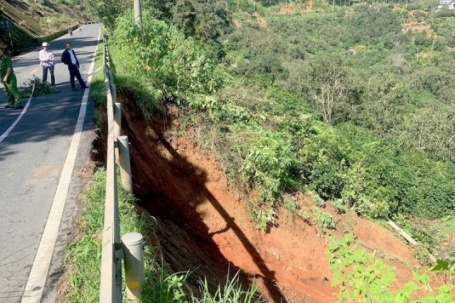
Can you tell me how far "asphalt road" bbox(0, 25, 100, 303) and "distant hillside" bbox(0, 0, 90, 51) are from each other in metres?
19.8

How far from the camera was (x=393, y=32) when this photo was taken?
339ft

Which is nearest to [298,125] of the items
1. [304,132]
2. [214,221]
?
[304,132]

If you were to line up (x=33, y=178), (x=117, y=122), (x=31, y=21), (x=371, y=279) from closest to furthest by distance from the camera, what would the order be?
(x=371, y=279) → (x=117, y=122) → (x=33, y=178) → (x=31, y=21)

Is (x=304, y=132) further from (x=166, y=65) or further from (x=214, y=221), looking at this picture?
(x=214, y=221)

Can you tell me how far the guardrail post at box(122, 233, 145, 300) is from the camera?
2211 mm

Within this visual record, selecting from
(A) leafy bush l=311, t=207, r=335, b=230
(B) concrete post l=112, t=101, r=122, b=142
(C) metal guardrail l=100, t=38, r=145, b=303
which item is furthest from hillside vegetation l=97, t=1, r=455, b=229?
(C) metal guardrail l=100, t=38, r=145, b=303

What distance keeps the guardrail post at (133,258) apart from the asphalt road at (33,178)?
1.37 metres

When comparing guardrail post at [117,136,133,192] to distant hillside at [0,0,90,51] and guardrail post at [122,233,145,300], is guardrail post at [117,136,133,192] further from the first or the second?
distant hillside at [0,0,90,51]

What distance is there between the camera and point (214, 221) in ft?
29.6

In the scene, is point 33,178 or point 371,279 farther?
point 33,178

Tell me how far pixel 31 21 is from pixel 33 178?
41.4 m

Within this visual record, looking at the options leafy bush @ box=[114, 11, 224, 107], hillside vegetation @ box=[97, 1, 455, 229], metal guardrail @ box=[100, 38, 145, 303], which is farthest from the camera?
leafy bush @ box=[114, 11, 224, 107]

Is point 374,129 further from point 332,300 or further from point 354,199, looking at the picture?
point 332,300

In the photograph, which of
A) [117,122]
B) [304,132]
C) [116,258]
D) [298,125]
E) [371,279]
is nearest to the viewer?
[116,258]
